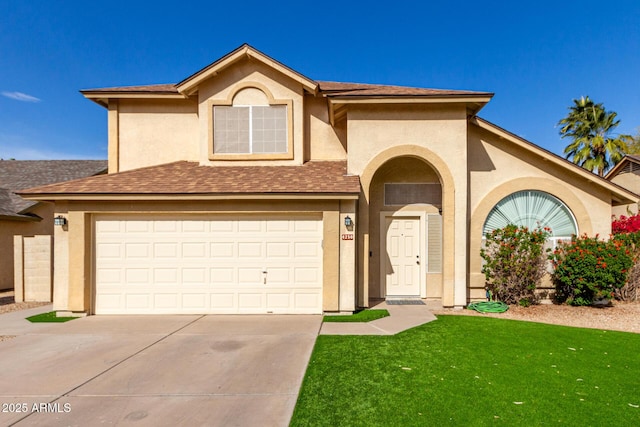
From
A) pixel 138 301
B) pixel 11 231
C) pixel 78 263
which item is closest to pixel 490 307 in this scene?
pixel 138 301

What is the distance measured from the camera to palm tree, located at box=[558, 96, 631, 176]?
2541cm

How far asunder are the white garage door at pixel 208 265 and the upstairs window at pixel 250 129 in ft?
8.78

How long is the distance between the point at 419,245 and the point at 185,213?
688cm

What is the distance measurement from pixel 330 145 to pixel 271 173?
2284 mm

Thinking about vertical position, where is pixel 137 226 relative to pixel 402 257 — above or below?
above

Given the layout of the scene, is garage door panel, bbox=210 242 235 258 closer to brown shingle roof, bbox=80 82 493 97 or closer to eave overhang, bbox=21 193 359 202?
eave overhang, bbox=21 193 359 202

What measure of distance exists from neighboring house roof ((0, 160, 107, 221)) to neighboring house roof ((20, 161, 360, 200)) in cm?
778

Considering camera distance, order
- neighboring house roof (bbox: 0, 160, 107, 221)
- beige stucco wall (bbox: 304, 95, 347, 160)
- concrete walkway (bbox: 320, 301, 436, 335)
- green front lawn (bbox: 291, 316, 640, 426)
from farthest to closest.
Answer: neighboring house roof (bbox: 0, 160, 107, 221) → beige stucco wall (bbox: 304, 95, 347, 160) → concrete walkway (bbox: 320, 301, 436, 335) → green front lawn (bbox: 291, 316, 640, 426)

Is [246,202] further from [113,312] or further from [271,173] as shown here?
[113,312]

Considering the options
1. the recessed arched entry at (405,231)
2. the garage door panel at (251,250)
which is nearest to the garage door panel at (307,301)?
the garage door panel at (251,250)

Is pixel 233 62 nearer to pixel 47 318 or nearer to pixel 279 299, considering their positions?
pixel 279 299

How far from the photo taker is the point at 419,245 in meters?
10.6

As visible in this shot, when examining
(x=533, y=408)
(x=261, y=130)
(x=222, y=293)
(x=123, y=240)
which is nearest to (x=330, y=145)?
(x=261, y=130)

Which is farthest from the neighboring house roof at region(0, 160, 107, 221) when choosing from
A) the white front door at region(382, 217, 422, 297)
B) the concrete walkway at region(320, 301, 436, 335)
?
the white front door at region(382, 217, 422, 297)
